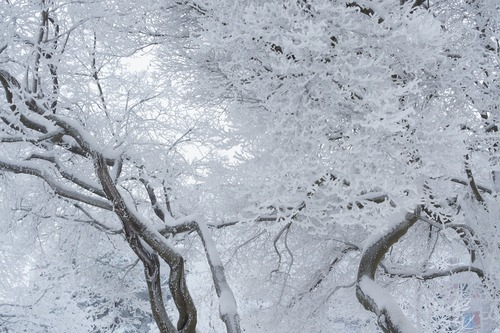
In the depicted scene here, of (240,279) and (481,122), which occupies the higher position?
(240,279)

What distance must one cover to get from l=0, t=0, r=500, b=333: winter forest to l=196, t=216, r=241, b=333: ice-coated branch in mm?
23

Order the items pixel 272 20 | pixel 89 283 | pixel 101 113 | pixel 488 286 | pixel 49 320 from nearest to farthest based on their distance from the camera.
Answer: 1. pixel 272 20
2. pixel 488 286
3. pixel 101 113
4. pixel 89 283
5. pixel 49 320

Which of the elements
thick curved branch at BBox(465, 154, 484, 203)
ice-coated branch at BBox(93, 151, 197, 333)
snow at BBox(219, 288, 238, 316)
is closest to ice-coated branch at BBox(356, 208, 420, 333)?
thick curved branch at BBox(465, 154, 484, 203)

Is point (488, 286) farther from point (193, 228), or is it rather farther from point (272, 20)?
point (272, 20)

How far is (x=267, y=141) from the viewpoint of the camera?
18.2 ft

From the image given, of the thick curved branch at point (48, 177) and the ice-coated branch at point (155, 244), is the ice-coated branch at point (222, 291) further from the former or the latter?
the thick curved branch at point (48, 177)

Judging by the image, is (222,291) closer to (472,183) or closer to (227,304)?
(227,304)

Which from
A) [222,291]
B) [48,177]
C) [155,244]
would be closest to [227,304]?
[222,291]

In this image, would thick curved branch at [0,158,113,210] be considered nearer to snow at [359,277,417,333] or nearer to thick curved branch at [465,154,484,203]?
snow at [359,277,417,333]

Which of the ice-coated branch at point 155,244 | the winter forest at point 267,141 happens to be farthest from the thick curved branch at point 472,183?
the ice-coated branch at point 155,244

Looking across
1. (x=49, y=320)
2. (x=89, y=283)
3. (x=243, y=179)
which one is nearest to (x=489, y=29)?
(x=243, y=179)

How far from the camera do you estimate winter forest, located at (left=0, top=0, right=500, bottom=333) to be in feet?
17.4

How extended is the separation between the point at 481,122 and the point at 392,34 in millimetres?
2702

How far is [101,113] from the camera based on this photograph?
9.06 m
